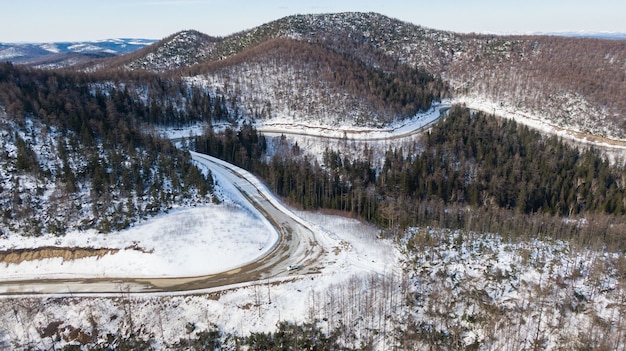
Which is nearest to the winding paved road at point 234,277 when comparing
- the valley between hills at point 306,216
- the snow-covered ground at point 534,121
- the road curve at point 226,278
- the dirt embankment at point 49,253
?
the road curve at point 226,278

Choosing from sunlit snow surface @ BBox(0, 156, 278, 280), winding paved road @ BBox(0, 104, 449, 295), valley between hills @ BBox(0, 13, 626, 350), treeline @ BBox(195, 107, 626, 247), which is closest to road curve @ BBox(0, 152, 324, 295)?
winding paved road @ BBox(0, 104, 449, 295)

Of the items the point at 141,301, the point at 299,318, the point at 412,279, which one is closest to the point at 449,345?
the point at 412,279

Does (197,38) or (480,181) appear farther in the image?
(197,38)

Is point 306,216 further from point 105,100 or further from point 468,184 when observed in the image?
point 105,100

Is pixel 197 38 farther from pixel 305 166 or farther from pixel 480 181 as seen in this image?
pixel 480 181

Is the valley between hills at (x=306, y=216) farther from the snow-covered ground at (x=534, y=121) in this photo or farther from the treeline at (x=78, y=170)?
the snow-covered ground at (x=534, y=121)

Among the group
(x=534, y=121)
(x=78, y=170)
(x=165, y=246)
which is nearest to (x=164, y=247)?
(x=165, y=246)

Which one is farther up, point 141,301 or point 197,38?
point 197,38

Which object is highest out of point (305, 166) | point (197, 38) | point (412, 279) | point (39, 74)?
point (197, 38)
